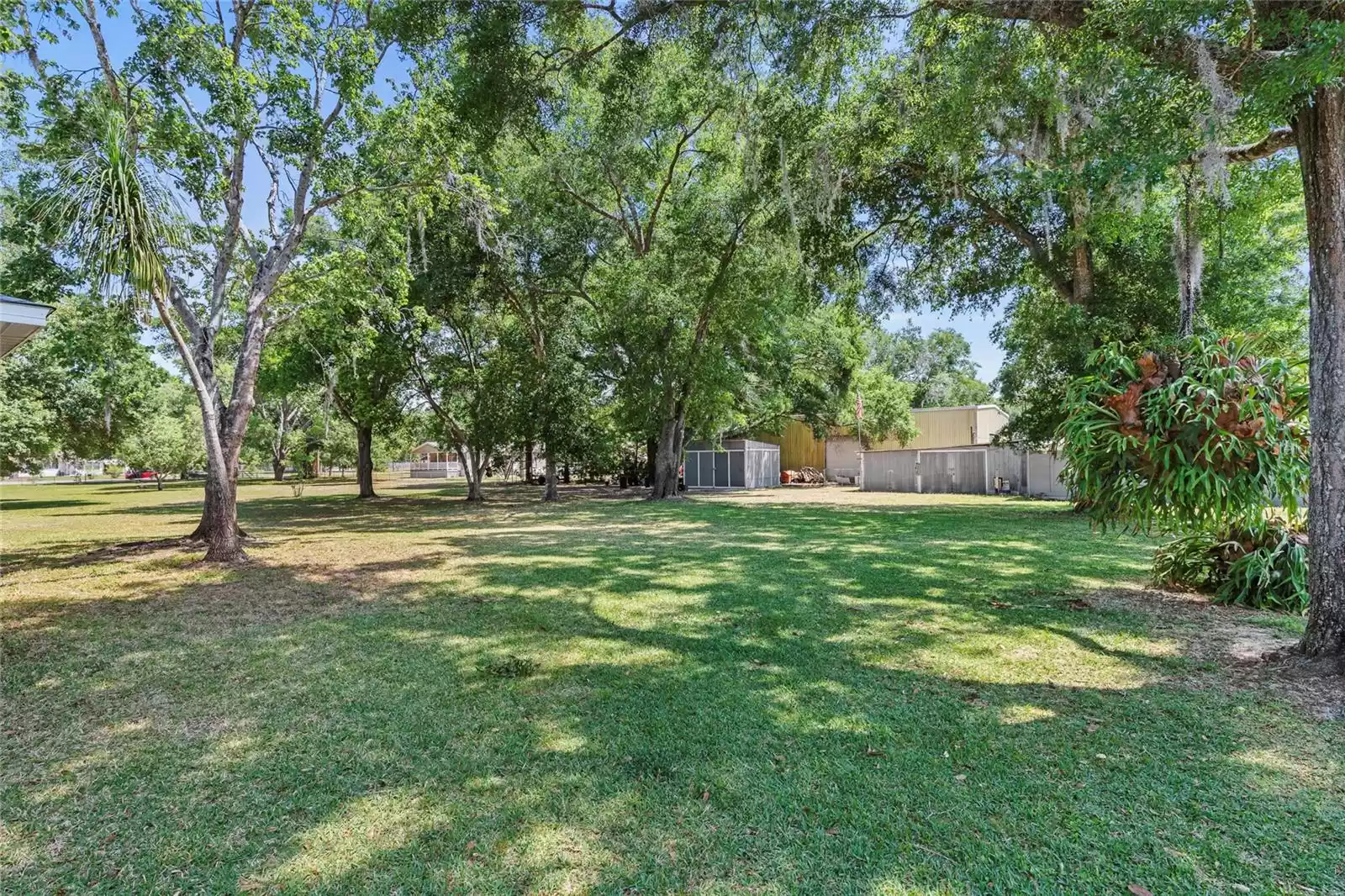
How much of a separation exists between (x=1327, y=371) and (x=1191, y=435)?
27.4 inches

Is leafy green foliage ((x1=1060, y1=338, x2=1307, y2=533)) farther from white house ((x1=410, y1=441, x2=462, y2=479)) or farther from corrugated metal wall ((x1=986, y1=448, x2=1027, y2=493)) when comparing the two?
white house ((x1=410, y1=441, x2=462, y2=479))

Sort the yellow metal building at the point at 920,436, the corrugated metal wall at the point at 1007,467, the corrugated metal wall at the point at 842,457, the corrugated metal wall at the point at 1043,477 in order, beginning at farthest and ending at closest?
1. the corrugated metal wall at the point at 842,457
2. the yellow metal building at the point at 920,436
3. the corrugated metal wall at the point at 1007,467
4. the corrugated metal wall at the point at 1043,477

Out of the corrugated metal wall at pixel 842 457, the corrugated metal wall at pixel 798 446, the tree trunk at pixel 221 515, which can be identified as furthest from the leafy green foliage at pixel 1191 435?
the corrugated metal wall at pixel 798 446

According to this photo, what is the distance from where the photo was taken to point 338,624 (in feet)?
16.7

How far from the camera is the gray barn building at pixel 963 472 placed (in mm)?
18859

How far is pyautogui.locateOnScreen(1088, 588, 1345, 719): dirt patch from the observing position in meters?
3.28

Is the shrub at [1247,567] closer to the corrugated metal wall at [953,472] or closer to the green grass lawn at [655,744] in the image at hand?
the green grass lawn at [655,744]

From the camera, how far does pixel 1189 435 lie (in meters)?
3.92

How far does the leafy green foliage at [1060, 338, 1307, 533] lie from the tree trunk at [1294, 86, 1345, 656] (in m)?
0.34

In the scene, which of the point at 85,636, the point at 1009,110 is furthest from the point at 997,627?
the point at 85,636

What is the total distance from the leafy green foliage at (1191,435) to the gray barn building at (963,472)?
15.3 m

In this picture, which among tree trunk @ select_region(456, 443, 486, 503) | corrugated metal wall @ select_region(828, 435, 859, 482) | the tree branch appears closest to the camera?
the tree branch

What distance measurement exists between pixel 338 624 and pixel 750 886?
4381 millimetres

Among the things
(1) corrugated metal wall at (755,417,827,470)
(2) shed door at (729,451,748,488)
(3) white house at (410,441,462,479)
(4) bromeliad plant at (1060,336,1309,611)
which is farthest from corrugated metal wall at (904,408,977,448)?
(3) white house at (410,441,462,479)
